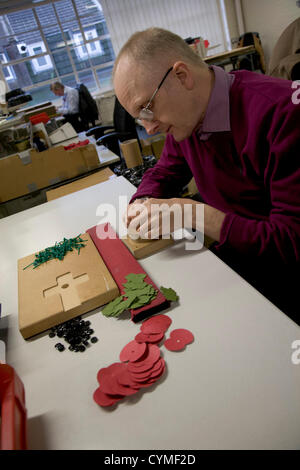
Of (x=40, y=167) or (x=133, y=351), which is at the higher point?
(x=40, y=167)

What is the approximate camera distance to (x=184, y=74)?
96 centimetres

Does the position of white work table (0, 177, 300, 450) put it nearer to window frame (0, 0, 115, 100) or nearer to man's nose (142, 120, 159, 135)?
man's nose (142, 120, 159, 135)

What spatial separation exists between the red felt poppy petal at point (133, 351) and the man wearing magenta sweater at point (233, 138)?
372 mm

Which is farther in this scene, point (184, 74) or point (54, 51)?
point (54, 51)

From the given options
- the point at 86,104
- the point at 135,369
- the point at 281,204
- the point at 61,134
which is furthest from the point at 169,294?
the point at 86,104

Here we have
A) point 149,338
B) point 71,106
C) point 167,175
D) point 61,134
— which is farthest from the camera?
point 71,106

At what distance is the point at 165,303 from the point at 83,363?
0.23m

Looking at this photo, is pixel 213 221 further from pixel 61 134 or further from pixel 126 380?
pixel 61 134

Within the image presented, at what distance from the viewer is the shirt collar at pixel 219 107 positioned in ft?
3.28

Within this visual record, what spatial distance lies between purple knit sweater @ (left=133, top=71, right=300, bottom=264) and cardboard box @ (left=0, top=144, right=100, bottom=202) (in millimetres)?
1260

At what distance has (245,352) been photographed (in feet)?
2.12

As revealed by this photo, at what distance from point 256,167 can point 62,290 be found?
658mm

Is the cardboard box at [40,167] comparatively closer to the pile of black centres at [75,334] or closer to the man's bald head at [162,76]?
the man's bald head at [162,76]
